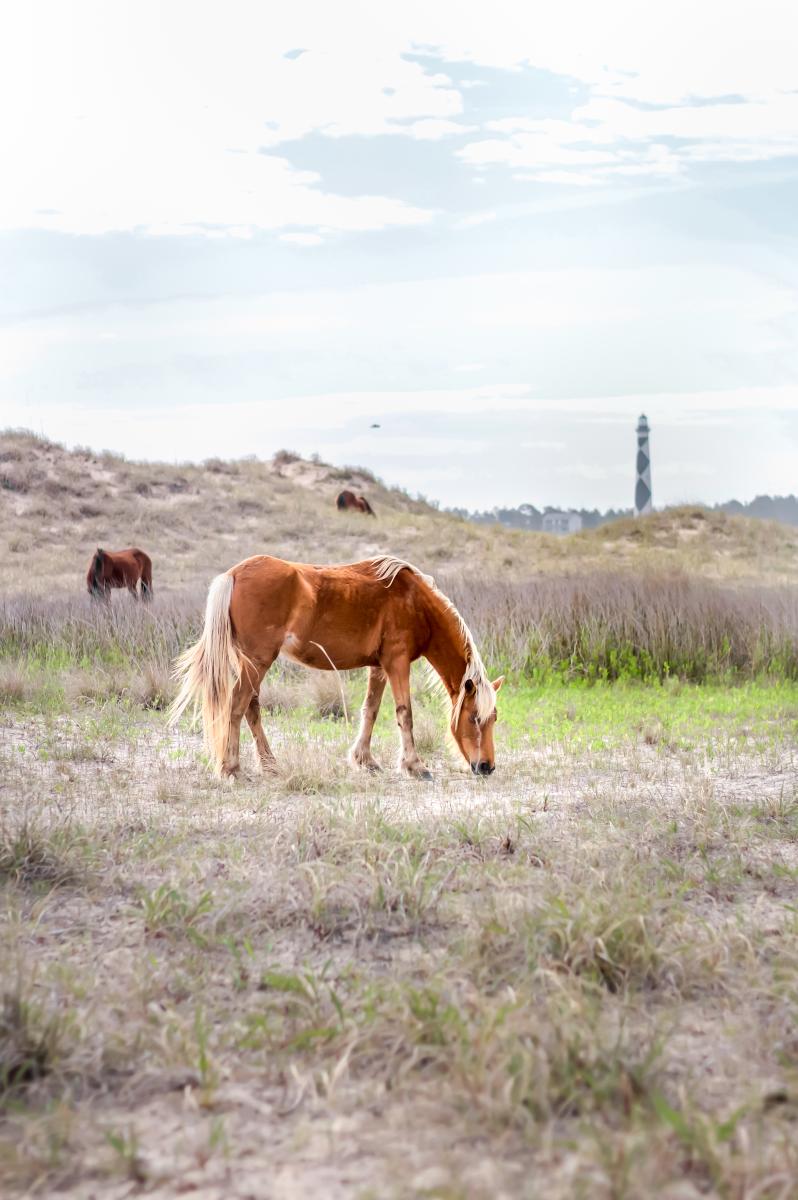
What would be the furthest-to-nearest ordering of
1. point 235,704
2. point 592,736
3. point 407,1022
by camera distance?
point 592,736, point 235,704, point 407,1022

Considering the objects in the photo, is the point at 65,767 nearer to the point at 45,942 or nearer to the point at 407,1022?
the point at 45,942

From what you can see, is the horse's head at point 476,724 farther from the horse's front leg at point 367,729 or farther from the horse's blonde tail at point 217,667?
the horse's blonde tail at point 217,667

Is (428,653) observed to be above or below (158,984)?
above

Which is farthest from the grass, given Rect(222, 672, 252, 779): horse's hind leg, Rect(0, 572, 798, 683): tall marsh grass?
Rect(0, 572, 798, 683): tall marsh grass

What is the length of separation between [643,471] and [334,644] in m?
53.6

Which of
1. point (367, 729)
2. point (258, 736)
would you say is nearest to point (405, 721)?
point (367, 729)

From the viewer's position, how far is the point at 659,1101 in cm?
256

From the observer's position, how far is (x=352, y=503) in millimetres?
35906

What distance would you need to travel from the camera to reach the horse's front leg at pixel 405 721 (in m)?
6.87

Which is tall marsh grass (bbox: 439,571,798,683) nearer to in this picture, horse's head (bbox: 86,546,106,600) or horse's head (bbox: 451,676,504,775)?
horse's head (bbox: 451,676,504,775)

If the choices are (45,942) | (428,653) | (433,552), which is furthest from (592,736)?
(433,552)

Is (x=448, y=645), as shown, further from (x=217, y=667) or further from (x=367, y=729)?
(x=217, y=667)

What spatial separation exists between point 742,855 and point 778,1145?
252 cm

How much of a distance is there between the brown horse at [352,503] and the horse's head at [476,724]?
2896 centimetres
